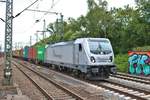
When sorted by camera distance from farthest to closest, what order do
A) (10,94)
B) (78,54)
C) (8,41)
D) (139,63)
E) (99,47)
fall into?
(139,63), (78,54), (99,47), (8,41), (10,94)

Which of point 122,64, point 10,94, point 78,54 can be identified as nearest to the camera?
point 10,94

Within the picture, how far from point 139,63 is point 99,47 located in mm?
6945

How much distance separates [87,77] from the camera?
23.8 m

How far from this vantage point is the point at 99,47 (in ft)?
77.9

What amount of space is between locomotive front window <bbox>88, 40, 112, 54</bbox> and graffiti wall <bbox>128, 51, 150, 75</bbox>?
557cm

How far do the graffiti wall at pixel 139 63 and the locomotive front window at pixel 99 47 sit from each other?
5.57 meters

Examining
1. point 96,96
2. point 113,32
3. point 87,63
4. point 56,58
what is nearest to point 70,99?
point 96,96

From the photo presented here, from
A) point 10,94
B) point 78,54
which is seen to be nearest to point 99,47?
point 78,54

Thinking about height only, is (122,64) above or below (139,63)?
below

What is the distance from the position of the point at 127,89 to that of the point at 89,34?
3414 centimetres

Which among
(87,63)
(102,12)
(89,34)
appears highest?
(102,12)

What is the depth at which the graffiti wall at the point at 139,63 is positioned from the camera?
1120 inches

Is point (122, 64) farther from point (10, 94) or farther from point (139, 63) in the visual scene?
point (10, 94)

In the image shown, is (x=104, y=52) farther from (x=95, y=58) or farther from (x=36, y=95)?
(x=36, y=95)
